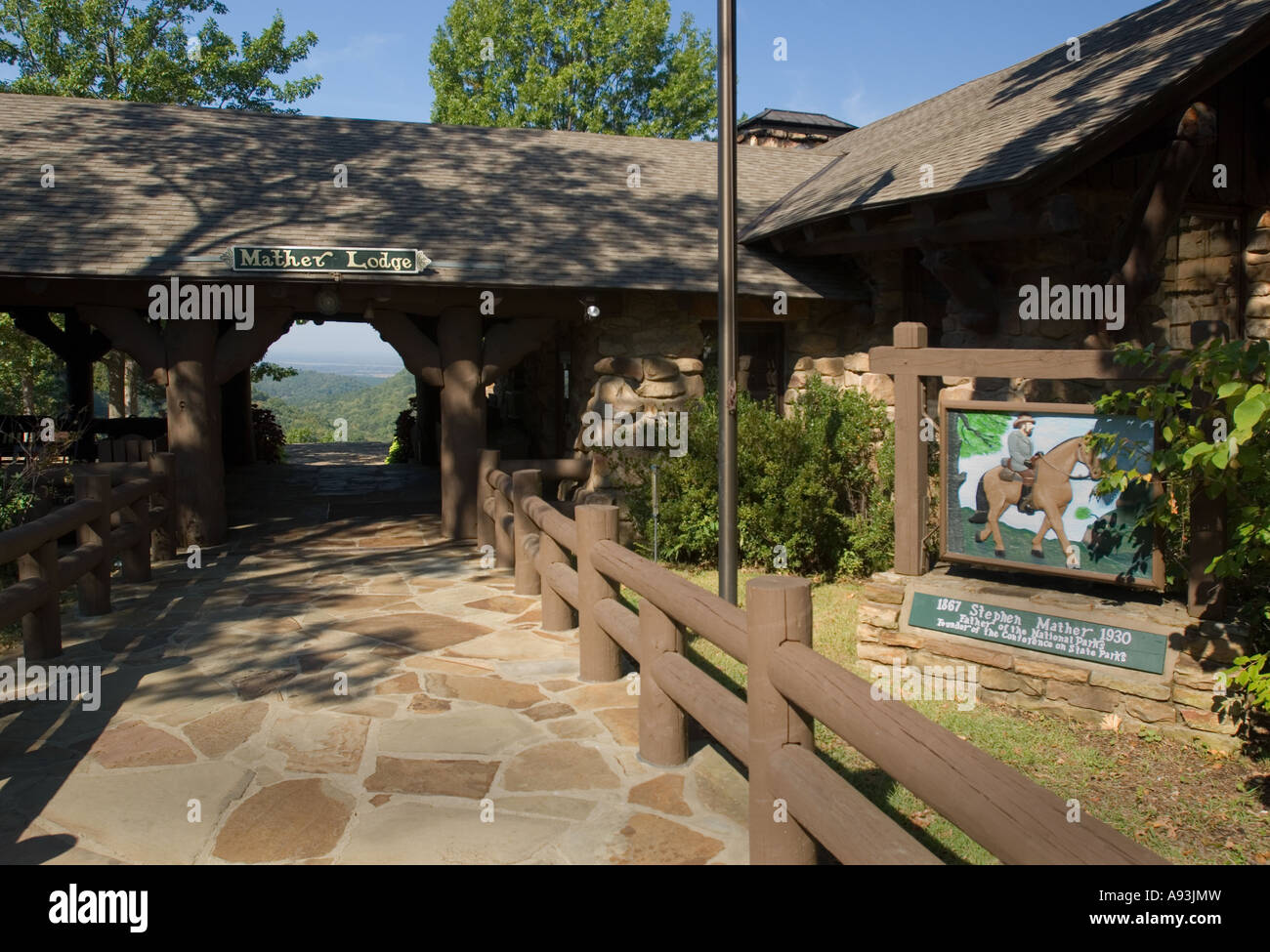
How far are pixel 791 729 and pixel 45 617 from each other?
15.2 feet

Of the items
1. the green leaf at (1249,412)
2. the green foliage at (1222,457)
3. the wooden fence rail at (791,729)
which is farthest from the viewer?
the green foliage at (1222,457)

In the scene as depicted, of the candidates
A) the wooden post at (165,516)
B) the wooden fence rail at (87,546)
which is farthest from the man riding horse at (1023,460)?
the wooden post at (165,516)

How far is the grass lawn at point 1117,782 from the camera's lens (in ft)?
13.4

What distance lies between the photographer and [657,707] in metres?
4.42

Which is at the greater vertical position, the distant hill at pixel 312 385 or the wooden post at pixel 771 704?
the distant hill at pixel 312 385

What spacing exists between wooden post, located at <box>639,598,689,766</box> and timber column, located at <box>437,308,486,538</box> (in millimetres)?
6030

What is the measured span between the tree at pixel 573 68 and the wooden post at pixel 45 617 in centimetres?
2471

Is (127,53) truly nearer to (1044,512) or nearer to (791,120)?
(791,120)

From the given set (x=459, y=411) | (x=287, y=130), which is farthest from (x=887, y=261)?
(x=287, y=130)

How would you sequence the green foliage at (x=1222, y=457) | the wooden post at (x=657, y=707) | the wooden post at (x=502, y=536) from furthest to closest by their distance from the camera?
the wooden post at (x=502, y=536)
the wooden post at (x=657, y=707)
the green foliage at (x=1222, y=457)

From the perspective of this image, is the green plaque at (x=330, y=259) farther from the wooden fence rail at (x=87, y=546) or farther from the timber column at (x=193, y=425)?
the wooden fence rail at (x=87, y=546)

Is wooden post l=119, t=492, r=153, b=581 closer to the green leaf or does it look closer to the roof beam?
the roof beam
